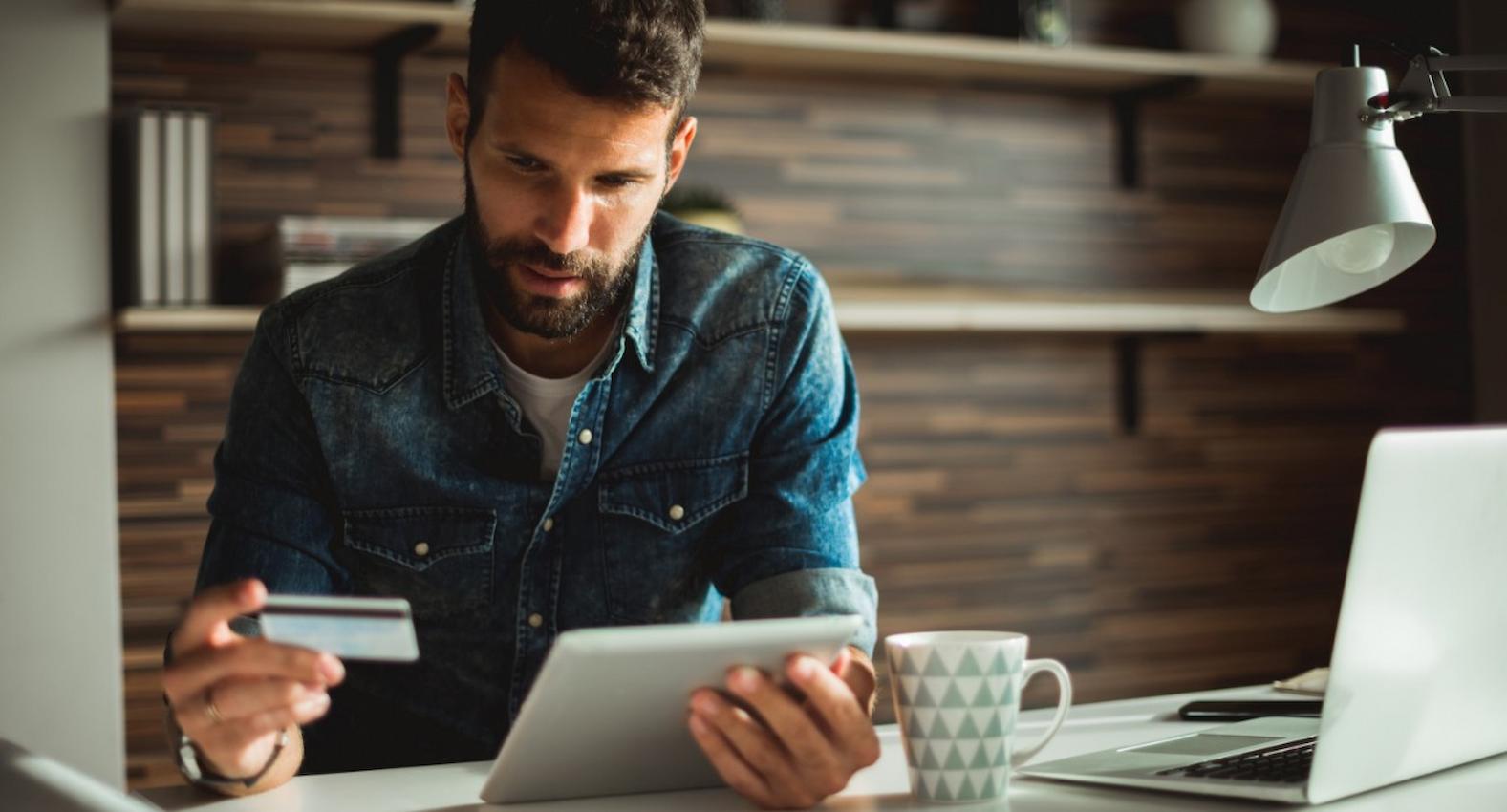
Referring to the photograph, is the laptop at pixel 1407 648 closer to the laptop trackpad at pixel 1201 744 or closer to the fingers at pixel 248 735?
the laptop trackpad at pixel 1201 744

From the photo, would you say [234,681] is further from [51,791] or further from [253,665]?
[51,791]

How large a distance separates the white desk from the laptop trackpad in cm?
5

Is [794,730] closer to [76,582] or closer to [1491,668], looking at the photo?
[1491,668]

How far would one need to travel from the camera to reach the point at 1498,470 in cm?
100

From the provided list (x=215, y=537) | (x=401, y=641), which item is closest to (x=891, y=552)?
(x=215, y=537)

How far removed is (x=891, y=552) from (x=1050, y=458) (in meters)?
0.42

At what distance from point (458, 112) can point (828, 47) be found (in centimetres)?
124

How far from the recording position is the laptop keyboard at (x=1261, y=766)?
99cm

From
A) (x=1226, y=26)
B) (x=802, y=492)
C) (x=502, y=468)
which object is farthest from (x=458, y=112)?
(x=1226, y=26)

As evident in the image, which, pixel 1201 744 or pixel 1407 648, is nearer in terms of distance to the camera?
pixel 1407 648

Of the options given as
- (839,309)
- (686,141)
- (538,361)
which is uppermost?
(686,141)

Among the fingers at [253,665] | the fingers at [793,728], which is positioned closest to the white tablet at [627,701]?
the fingers at [793,728]

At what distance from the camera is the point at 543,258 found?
4.62 feet

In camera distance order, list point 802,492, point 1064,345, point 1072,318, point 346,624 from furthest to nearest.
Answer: point 1064,345 < point 1072,318 < point 802,492 < point 346,624
